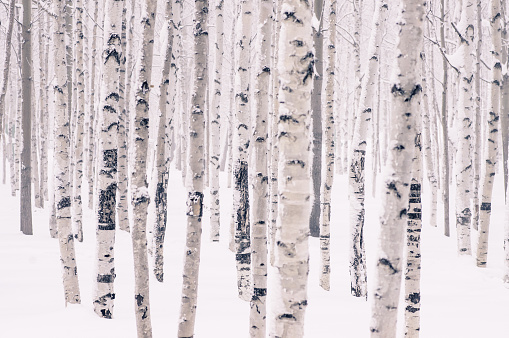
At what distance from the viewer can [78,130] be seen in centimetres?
1084

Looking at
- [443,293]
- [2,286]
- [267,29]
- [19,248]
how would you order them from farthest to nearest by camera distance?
[19,248] → [443,293] → [2,286] → [267,29]

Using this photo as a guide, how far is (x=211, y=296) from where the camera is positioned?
22.7 ft

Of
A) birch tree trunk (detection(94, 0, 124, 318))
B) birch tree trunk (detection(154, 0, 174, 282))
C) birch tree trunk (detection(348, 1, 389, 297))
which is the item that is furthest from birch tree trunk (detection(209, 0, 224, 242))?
birch tree trunk (detection(94, 0, 124, 318))

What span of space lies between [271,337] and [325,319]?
3.14 m

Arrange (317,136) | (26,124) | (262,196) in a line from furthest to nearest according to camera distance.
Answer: (317,136)
(26,124)
(262,196)

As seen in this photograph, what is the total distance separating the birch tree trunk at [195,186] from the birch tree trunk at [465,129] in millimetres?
7119

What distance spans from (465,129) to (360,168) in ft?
14.0

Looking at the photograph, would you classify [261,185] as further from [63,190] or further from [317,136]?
[317,136]

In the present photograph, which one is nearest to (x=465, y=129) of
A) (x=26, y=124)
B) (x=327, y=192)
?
(x=327, y=192)

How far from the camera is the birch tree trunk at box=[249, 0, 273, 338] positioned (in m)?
4.87

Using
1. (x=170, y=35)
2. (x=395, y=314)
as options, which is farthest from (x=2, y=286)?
(x=395, y=314)

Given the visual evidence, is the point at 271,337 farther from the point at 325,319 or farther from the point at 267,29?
the point at 267,29

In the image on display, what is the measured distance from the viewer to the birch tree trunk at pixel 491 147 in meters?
9.05

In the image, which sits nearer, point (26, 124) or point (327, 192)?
point (327, 192)
